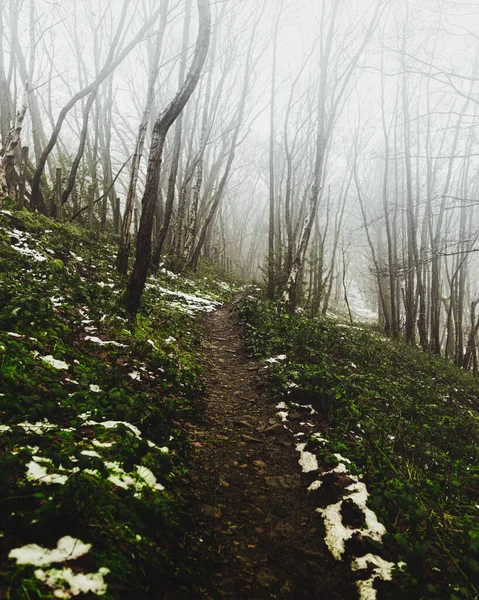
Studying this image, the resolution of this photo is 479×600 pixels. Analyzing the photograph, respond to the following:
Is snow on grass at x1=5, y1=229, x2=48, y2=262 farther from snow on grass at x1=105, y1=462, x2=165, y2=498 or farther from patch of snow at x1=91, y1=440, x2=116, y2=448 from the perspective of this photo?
snow on grass at x1=105, y1=462, x2=165, y2=498

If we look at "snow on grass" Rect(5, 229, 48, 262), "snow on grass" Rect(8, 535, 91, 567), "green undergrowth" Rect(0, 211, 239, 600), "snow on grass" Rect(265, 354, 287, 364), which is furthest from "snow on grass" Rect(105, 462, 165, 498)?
"snow on grass" Rect(5, 229, 48, 262)

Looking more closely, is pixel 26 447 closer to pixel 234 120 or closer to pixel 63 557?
pixel 63 557

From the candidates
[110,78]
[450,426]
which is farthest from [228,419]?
[110,78]

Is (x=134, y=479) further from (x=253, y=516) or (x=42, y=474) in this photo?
(x=253, y=516)

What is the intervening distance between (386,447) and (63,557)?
2833 millimetres

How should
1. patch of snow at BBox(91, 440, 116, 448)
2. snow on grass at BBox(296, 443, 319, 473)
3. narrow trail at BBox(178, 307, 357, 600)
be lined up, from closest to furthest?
narrow trail at BBox(178, 307, 357, 600)
patch of snow at BBox(91, 440, 116, 448)
snow on grass at BBox(296, 443, 319, 473)

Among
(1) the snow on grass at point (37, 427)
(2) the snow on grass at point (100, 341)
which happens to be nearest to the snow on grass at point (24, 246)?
(2) the snow on grass at point (100, 341)

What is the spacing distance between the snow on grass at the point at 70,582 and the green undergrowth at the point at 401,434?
4.71 feet

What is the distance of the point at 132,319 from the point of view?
484 centimetres

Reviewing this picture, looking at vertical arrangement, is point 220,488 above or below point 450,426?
below

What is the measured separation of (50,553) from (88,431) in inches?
39.2

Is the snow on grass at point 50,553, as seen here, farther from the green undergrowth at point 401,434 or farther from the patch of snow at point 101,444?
the green undergrowth at point 401,434

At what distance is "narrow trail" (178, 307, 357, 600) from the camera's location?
182 cm

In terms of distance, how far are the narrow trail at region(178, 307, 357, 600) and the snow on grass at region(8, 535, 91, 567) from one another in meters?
0.60
